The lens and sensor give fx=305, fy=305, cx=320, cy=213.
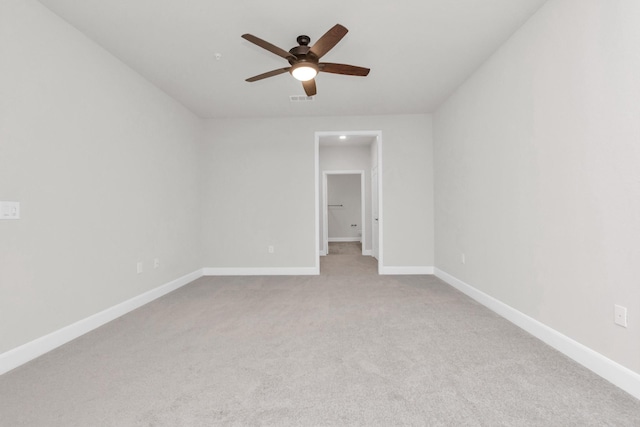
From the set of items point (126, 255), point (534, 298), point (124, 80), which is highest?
point (124, 80)

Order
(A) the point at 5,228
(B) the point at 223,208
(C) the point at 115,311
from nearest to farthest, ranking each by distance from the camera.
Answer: (A) the point at 5,228 → (C) the point at 115,311 → (B) the point at 223,208

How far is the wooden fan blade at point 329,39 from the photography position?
215 centimetres

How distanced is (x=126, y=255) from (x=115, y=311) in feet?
1.87

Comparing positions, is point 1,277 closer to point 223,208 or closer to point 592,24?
point 223,208

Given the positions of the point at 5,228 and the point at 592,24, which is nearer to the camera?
the point at 592,24

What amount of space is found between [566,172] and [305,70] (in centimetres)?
216

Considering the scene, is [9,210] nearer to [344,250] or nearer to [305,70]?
[305,70]

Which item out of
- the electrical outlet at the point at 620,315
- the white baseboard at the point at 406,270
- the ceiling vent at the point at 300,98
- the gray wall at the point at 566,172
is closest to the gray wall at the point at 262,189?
the ceiling vent at the point at 300,98

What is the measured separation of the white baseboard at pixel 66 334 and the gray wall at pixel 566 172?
3764mm

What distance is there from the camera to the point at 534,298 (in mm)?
2479

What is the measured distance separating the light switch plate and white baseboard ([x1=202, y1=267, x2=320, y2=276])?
124 inches

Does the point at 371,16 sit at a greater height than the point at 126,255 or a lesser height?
greater

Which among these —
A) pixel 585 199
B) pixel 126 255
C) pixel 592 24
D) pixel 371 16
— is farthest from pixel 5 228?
pixel 592 24

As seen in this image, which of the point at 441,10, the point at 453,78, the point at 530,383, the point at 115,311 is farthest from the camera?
the point at 453,78
